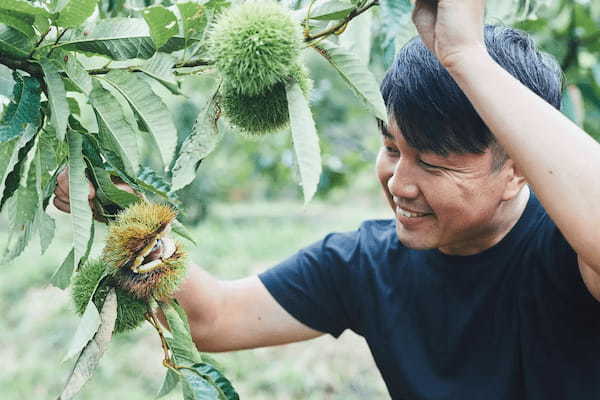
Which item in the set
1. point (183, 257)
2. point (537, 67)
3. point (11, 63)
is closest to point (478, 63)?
point (537, 67)

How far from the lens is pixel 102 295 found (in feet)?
3.04

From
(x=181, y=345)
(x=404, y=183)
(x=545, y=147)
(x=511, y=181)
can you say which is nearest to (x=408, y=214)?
(x=404, y=183)

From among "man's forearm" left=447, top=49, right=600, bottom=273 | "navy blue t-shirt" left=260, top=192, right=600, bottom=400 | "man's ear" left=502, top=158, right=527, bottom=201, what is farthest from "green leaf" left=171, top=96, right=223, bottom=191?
"navy blue t-shirt" left=260, top=192, right=600, bottom=400

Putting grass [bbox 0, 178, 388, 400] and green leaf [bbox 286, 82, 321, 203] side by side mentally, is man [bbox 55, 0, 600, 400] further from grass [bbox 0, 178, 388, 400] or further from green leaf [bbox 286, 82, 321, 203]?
grass [bbox 0, 178, 388, 400]

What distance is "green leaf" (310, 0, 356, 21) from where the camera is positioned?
88cm

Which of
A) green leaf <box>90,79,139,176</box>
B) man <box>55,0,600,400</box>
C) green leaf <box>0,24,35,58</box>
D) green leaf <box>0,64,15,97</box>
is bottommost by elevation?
man <box>55,0,600,400</box>

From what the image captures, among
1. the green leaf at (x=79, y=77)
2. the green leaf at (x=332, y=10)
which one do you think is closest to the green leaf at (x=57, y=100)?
the green leaf at (x=79, y=77)

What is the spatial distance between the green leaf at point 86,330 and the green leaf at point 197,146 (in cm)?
19

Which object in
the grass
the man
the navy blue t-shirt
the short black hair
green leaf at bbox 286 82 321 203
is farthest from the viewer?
the grass

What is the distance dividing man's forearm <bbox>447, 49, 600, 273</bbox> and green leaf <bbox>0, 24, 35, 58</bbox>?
0.56 metres

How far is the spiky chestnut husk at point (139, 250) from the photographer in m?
0.91

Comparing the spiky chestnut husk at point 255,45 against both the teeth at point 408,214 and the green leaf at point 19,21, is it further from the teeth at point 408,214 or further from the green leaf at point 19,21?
the teeth at point 408,214

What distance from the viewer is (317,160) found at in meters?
0.78

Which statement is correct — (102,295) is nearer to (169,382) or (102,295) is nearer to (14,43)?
(169,382)
